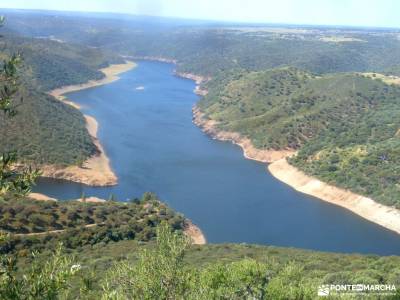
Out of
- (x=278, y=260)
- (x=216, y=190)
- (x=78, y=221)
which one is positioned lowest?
(x=216, y=190)

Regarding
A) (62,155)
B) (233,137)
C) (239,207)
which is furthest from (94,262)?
(233,137)

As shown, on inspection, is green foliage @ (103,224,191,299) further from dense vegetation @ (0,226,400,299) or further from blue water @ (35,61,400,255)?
blue water @ (35,61,400,255)

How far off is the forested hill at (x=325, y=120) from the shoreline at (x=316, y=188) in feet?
4.96

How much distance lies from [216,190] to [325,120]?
4100cm

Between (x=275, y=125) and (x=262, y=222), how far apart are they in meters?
47.5

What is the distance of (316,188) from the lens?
83.6 m

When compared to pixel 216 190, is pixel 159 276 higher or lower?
higher

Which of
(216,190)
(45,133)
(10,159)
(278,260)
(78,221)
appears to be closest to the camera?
Result: (10,159)

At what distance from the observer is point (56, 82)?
171 meters

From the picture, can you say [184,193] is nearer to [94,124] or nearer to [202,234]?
[202,234]

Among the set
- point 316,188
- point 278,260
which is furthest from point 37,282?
point 316,188

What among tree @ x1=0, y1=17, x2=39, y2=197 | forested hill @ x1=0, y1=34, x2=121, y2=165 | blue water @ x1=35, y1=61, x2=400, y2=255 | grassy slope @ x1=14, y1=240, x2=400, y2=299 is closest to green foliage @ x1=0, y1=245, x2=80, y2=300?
tree @ x1=0, y1=17, x2=39, y2=197

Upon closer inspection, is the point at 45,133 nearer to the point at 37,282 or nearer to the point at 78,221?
the point at 78,221

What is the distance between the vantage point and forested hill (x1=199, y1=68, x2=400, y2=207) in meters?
84.4
